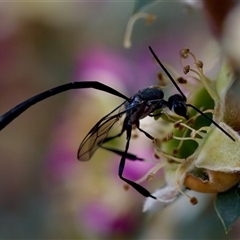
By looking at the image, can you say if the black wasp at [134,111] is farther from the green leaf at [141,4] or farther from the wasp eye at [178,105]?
the green leaf at [141,4]

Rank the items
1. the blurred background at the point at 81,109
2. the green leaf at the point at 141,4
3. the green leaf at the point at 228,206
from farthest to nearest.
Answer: the blurred background at the point at 81,109
the green leaf at the point at 141,4
the green leaf at the point at 228,206

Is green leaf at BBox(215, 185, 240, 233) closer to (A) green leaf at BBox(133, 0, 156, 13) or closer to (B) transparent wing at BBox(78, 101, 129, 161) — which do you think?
(B) transparent wing at BBox(78, 101, 129, 161)

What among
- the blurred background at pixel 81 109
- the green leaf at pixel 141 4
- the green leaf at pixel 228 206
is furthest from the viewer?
the blurred background at pixel 81 109

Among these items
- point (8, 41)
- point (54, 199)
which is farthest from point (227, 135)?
point (8, 41)

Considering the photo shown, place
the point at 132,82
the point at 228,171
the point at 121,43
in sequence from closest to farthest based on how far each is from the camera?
the point at 228,171, the point at 132,82, the point at 121,43

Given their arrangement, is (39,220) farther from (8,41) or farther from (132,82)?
(8,41)

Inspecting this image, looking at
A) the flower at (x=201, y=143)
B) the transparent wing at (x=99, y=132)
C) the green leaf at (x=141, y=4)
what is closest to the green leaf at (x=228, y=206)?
the flower at (x=201, y=143)
